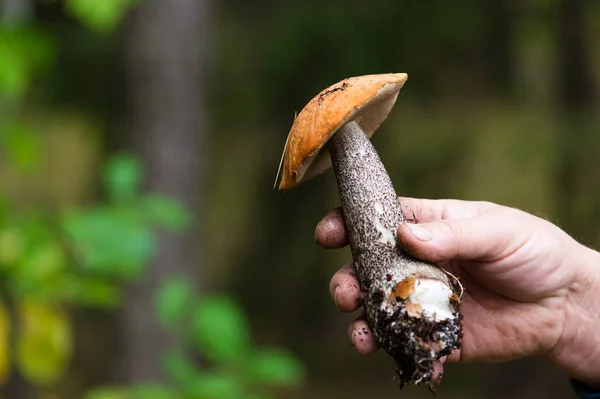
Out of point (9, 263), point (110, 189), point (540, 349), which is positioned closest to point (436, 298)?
point (540, 349)

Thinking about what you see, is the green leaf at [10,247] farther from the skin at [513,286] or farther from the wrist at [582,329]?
the wrist at [582,329]

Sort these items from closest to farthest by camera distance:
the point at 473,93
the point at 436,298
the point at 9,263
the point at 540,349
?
the point at 436,298
the point at 540,349
the point at 9,263
the point at 473,93

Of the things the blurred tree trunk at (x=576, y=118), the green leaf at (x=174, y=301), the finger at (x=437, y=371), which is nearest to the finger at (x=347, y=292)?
the finger at (x=437, y=371)

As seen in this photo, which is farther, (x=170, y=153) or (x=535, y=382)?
(x=535, y=382)

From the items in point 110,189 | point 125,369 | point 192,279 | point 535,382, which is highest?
A: point 110,189

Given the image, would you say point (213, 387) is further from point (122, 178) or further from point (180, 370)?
point (122, 178)

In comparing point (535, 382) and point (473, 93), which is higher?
point (473, 93)

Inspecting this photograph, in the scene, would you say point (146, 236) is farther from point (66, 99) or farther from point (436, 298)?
point (66, 99)
